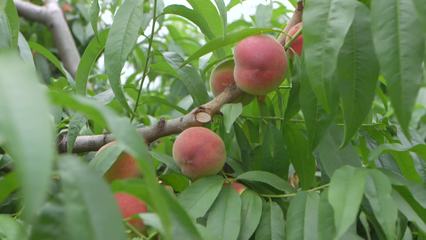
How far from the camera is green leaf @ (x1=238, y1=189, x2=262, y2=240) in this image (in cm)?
69

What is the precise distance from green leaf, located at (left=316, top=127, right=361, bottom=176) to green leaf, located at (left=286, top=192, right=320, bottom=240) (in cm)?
6

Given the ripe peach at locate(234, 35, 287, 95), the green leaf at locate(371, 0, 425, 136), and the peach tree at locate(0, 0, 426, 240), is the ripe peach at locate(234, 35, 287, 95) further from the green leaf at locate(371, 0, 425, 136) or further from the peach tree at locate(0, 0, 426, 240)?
the green leaf at locate(371, 0, 425, 136)

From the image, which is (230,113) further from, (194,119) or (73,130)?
(73,130)

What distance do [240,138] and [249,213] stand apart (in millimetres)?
168

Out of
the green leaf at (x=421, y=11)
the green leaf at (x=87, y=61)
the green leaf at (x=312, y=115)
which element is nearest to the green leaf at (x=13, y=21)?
the green leaf at (x=87, y=61)

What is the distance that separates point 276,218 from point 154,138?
194 mm

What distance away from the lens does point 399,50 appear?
581 millimetres

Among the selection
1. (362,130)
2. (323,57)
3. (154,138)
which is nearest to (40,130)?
(323,57)

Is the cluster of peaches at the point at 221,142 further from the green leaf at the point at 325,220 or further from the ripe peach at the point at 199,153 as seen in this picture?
the green leaf at the point at 325,220

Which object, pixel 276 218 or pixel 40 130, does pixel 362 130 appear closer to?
pixel 276 218

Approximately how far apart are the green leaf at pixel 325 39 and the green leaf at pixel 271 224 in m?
0.15

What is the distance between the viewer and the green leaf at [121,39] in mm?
712

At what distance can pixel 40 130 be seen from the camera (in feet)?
1.06

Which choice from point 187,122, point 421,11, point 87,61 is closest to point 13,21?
point 87,61
